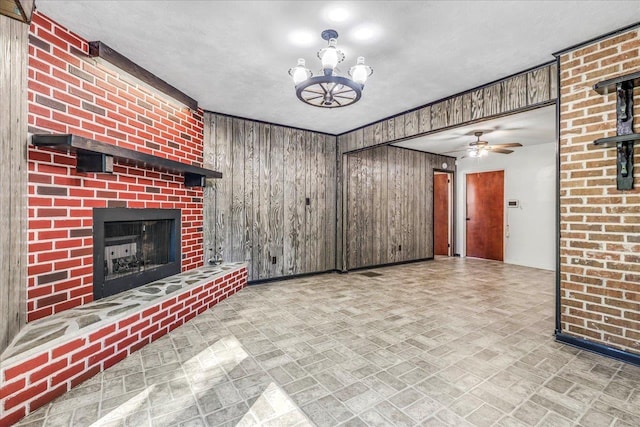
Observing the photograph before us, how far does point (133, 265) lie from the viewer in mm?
3121

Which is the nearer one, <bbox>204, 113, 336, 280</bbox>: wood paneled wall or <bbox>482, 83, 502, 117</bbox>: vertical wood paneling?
<bbox>482, 83, 502, 117</bbox>: vertical wood paneling

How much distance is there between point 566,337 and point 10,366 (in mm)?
3974

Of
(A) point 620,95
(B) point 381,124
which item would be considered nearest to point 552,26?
(A) point 620,95

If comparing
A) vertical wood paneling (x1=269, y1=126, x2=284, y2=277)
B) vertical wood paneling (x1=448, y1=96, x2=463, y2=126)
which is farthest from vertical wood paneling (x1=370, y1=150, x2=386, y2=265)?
vertical wood paneling (x1=448, y1=96, x2=463, y2=126)

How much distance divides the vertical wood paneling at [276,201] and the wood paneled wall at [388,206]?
1.30m

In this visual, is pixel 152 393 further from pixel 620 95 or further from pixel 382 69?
pixel 620 95

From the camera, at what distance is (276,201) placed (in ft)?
16.0

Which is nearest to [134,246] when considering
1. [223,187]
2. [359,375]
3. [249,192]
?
[223,187]

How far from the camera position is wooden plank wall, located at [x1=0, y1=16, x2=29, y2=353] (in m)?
1.79

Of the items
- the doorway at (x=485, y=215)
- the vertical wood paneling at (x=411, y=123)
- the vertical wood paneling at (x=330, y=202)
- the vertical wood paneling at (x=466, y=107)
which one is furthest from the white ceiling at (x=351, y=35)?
the doorway at (x=485, y=215)

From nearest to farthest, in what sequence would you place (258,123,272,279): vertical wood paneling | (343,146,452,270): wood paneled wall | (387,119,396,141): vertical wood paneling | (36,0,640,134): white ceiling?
(36,0,640,134): white ceiling
(387,119,396,141): vertical wood paneling
(258,123,272,279): vertical wood paneling
(343,146,452,270): wood paneled wall

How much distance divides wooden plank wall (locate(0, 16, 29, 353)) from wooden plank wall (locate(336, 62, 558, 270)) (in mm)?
3903

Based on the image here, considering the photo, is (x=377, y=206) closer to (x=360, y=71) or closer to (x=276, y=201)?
(x=276, y=201)

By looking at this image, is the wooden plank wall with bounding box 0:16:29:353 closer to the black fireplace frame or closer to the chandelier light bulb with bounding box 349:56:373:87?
the black fireplace frame
